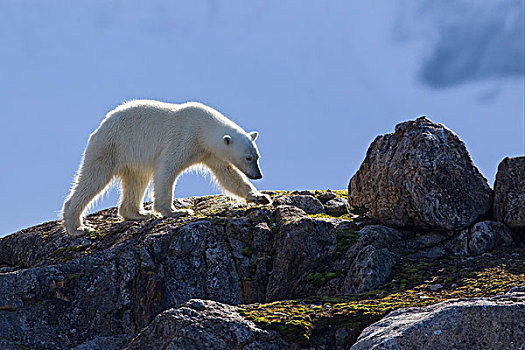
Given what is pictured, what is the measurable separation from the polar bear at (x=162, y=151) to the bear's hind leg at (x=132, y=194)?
10.3 inches

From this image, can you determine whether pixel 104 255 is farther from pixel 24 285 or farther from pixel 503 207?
pixel 503 207

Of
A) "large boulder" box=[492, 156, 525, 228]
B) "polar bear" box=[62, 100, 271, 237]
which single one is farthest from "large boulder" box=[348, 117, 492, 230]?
"polar bear" box=[62, 100, 271, 237]

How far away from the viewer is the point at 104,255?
39.6ft

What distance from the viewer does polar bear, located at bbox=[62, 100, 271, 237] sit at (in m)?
14.6

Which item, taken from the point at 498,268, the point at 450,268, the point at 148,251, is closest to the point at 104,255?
the point at 148,251

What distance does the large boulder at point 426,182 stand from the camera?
37.4 feet

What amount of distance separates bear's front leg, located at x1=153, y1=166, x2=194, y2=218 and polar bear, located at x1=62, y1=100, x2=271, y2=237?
0.03 metres

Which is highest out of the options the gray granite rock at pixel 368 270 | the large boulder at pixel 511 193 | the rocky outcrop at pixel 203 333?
the large boulder at pixel 511 193

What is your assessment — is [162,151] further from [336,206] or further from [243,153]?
[336,206]

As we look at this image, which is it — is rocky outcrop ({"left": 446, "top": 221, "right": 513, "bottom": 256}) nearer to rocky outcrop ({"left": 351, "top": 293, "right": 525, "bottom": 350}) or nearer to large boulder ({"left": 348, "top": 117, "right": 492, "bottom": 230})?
large boulder ({"left": 348, "top": 117, "right": 492, "bottom": 230})

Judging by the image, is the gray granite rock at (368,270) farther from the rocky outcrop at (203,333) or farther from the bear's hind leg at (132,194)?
the bear's hind leg at (132,194)

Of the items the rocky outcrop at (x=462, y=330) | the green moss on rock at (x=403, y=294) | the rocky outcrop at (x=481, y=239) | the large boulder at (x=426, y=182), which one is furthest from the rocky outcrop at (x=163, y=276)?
the rocky outcrop at (x=462, y=330)

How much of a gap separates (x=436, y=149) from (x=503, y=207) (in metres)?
1.73

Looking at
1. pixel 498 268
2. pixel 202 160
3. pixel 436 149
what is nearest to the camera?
pixel 498 268
